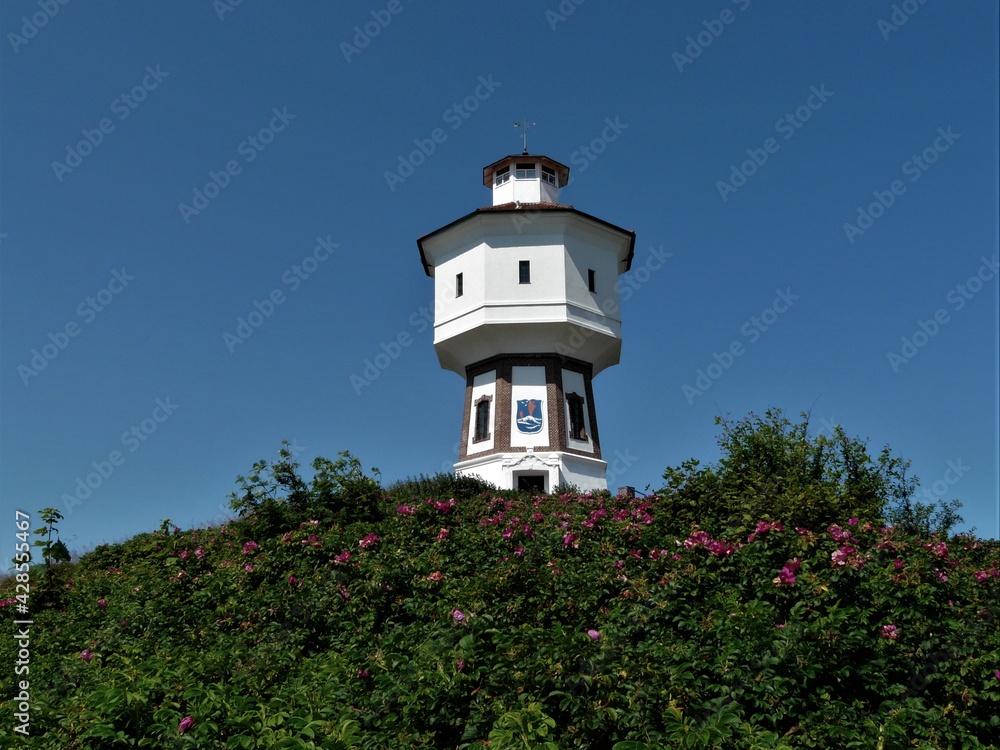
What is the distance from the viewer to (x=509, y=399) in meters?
27.6

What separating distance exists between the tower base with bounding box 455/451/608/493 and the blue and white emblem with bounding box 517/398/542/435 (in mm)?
853

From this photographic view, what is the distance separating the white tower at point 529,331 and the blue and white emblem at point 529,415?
3cm

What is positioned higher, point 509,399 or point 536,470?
point 509,399

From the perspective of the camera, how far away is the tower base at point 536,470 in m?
26.5

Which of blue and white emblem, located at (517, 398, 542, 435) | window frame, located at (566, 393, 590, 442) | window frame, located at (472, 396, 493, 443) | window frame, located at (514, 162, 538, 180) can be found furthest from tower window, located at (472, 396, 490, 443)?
window frame, located at (514, 162, 538, 180)

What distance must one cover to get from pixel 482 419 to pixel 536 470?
9.48ft

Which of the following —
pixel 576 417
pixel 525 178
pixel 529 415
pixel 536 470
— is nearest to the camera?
pixel 536 470

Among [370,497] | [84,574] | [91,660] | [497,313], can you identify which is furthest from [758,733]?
[497,313]

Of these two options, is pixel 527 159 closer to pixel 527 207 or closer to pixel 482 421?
pixel 527 207

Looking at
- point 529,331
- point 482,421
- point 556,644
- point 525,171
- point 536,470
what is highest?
point 525,171

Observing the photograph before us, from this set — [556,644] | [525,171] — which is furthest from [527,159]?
[556,644]

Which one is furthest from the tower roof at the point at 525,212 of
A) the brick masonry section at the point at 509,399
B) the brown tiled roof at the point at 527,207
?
the brick masonry section at the point at 509,399

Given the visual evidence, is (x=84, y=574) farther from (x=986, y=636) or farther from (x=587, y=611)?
(x=986, y=636)

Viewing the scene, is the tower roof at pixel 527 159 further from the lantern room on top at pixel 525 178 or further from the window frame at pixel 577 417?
the window frame at pixel 577 417
